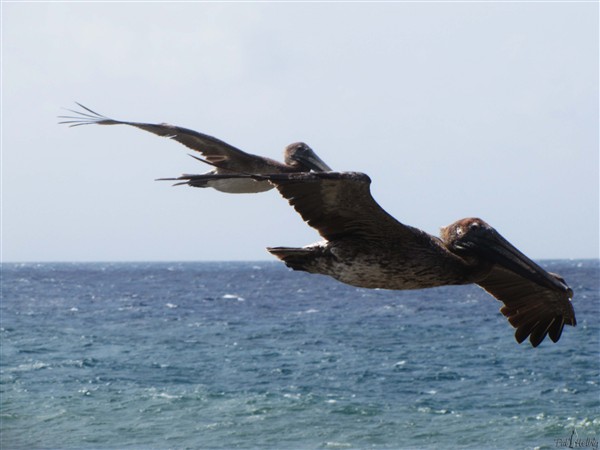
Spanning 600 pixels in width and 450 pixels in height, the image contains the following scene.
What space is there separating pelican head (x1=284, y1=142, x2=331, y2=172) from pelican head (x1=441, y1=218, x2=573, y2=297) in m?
2.03

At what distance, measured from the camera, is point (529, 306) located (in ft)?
23.6

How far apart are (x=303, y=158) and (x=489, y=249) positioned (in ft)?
7.91

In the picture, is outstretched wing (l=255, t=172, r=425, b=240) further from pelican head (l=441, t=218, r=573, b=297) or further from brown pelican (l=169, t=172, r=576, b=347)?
pelican head (l=441, t=218, r=573, b=297)

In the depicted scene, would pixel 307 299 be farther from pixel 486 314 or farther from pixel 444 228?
pixel 444 228

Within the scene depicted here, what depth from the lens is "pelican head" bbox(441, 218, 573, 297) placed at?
644cm

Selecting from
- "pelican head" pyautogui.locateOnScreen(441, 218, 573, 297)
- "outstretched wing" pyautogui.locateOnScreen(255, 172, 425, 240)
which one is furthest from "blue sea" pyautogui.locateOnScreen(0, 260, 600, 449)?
"outstretched wing" pyautogui.locateOnScreen(255, 172, 425, 240)

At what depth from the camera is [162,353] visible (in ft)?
123

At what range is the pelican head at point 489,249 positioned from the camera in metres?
6.44

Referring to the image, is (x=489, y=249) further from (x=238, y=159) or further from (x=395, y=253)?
(x=238, y=159)

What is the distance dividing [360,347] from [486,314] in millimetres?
17684

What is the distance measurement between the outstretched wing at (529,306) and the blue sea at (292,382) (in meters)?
14.6

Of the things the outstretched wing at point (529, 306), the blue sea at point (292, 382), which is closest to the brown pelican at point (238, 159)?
the outstretched wing at point (529, 306)

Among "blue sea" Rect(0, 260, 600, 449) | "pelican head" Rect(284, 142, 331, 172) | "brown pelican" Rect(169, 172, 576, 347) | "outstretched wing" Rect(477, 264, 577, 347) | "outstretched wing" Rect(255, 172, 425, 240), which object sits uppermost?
"pelican head" Rect(284, 142, 331, 172)

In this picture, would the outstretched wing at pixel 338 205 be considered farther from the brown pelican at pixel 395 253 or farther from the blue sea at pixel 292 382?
the blue sea at pixel 292 382
